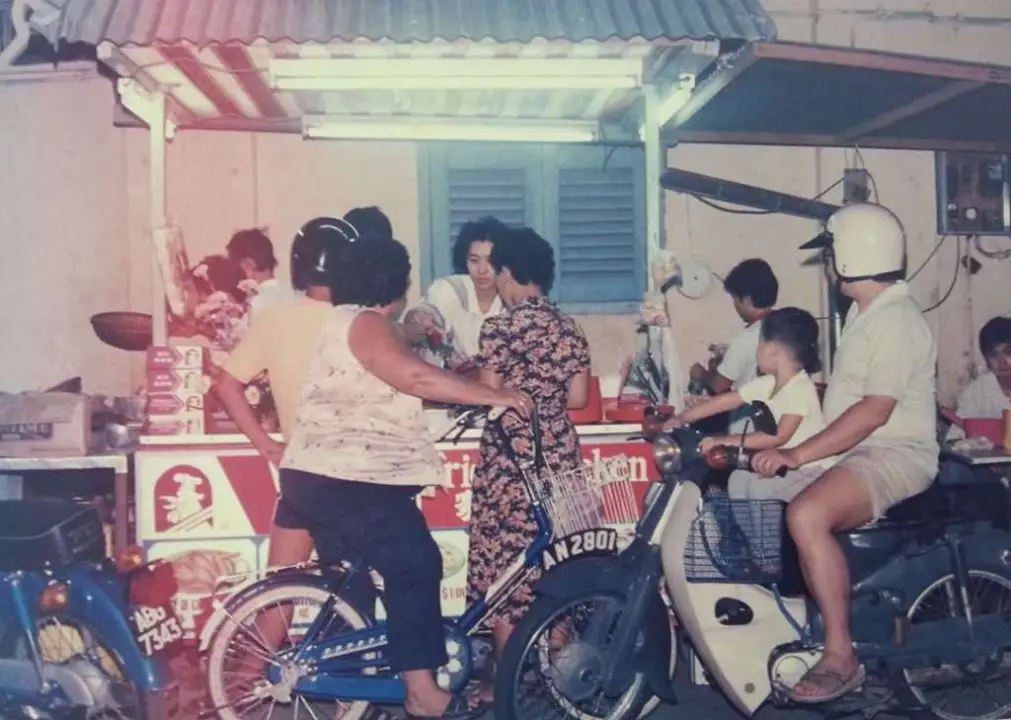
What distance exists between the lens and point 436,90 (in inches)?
260

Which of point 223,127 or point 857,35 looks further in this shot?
point 857,35

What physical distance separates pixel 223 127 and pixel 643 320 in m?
3.02

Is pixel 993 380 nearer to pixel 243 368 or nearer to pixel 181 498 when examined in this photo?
pixel 243 368

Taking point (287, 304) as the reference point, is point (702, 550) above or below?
below

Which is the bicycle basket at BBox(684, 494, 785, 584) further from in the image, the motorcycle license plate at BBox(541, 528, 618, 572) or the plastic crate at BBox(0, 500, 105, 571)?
the plastic crate at BBox(0, 500, 105, 571)

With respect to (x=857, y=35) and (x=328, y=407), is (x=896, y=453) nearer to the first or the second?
(x=328, y=407)

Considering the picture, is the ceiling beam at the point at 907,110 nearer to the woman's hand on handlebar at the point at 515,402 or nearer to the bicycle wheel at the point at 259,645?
the woman's hand on handlebar at the point at 515,402

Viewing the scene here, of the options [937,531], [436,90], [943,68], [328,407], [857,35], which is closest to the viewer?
[328,407]

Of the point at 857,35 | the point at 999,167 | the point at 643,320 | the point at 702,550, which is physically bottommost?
the point at 702,550

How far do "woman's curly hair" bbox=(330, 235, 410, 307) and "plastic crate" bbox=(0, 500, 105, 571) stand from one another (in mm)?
1396

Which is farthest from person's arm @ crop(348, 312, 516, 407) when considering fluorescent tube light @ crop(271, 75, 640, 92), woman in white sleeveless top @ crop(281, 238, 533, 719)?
fluorescent tube light @ crop(271, 75, 640, 92)

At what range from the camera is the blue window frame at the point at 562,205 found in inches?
310

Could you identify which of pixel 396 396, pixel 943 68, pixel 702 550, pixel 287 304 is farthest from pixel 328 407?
pixel 943 68

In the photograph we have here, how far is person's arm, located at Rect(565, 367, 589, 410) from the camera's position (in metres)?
5.05
